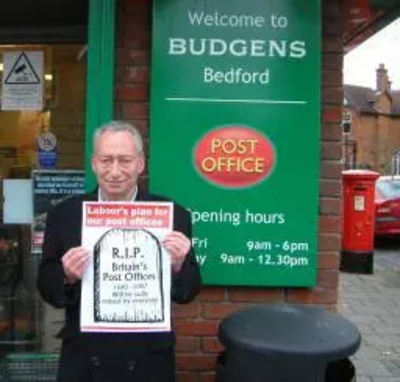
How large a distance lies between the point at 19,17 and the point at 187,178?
151 cm

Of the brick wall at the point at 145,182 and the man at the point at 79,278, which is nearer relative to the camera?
the man at the point at 79,278

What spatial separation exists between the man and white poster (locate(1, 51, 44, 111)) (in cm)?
190

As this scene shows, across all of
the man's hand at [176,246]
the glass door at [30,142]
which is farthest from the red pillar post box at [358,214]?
the man's hand at [176,246]

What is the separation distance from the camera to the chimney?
72081mm

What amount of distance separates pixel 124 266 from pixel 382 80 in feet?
240

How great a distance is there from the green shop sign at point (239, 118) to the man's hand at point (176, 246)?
126 centimetres

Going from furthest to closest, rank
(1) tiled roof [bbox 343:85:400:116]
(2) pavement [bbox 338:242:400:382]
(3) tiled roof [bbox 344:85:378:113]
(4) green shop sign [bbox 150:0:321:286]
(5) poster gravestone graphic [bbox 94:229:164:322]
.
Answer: (1) tiled roof [bbox 343:85:400:116]
(3) tiled roof [bbox 344:85:378:113]
(2) pavement [bbox 338:242:400:382]
(4) green shop sign [bbox 150:0:321:286]
(5) poster gravestone graphic [bbox 94:229:164:322]

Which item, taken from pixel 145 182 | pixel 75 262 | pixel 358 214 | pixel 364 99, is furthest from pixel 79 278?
pixel 364 99

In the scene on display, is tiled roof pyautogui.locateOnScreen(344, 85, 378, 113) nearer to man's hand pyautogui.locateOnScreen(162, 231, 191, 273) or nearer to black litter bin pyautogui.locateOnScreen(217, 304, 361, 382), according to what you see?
black litter bin pyautogui.locateOnScreen(217, 304, 361, 382)

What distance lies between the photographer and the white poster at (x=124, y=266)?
118 inches

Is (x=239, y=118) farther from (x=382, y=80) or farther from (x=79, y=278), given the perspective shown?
(x=382, y=80)

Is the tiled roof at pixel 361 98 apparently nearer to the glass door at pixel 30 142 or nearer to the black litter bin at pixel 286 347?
the glass door at pixel 30 142

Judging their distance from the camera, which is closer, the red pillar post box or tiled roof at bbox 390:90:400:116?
the red pillar post box

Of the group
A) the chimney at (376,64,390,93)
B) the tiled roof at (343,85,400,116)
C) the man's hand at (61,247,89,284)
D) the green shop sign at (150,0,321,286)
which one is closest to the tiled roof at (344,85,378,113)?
the tiled roof at (343,85,400,116)
